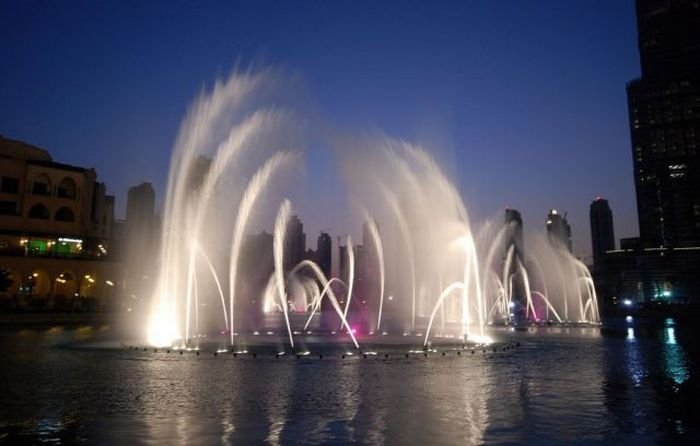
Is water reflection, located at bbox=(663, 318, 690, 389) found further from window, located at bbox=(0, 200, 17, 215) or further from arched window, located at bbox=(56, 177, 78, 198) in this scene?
arched window, located at bbox=(56, 177, 78, 198)

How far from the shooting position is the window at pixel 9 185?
75.2 m

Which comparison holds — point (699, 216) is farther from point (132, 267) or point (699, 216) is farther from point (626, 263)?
point (132, 267)

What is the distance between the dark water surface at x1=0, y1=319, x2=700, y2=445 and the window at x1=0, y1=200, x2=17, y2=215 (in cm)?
5806

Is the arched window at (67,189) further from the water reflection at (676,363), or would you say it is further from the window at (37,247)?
the water reflection at (676,363)

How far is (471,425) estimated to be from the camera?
467 inches

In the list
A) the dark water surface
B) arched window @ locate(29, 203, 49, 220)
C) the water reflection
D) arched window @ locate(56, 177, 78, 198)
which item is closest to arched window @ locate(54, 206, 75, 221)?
arched window @ locate(29, 203, 49, 220)

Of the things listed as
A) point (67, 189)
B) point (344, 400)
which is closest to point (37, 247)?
point (67, 189)

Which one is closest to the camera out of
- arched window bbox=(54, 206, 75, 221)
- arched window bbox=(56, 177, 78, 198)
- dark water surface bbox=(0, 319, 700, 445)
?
dark water surface bbox=(0, 319, 700, 445)

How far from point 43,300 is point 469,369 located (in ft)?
184

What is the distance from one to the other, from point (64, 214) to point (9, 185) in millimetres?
7959

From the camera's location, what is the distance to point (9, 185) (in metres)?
75.6

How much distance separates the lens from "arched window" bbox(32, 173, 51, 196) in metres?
77.8

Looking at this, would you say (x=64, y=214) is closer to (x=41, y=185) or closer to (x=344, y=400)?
(x=41, y=185)

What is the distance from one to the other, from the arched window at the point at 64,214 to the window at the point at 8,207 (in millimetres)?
5614
